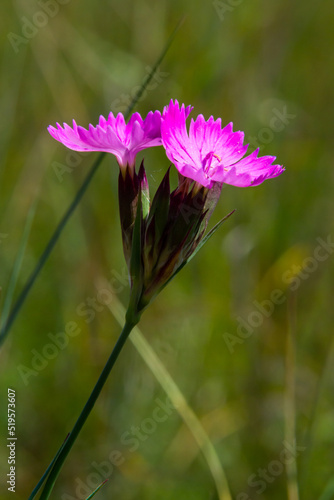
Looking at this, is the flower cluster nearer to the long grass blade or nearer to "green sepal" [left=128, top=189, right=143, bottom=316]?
"green sepal" [left=128, top=189, right=143, bottom=316]

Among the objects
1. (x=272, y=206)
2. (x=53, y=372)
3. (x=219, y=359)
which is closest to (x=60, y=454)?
(x=53, y=372)

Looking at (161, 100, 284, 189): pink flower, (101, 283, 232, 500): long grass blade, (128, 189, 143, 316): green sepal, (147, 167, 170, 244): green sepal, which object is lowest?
(101, 283, 232, 500): long grass blade

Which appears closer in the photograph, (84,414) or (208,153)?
(84,414)

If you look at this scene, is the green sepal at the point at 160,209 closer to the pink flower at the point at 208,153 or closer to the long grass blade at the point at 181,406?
the pink flower at the point at 208,153

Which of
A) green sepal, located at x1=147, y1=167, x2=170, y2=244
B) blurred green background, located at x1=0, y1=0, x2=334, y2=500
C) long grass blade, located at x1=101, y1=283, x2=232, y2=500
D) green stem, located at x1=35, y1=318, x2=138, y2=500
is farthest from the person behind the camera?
blurred green background, located at x1=0, y1=0, x2=334, y2=500

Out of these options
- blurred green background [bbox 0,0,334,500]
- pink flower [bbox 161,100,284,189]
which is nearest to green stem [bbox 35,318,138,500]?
pink flower [bbox 161,100,284,189]

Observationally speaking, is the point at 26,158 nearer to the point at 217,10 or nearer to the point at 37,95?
the point at 37,95

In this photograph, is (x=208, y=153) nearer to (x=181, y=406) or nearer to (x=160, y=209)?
(x=160, y=209)

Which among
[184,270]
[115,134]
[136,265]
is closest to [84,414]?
[136,265]

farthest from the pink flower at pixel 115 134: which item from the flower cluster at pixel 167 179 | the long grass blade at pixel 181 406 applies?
the long grass blade at pixel 181 406
